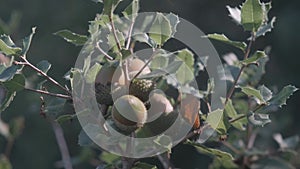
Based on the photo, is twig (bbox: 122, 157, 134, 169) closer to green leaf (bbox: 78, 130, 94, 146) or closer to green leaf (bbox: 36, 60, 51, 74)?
green leaf (bbox: 78, 130, 94, 146)

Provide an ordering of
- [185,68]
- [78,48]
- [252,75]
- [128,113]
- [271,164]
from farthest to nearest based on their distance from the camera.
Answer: [78,48] → [271,164] → [252,75] → [185,68] → [128,113]

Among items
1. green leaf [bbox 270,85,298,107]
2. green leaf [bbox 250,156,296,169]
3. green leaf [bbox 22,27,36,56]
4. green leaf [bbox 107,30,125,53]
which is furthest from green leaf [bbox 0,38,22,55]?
green leaf [bbox 250,156,296,169]

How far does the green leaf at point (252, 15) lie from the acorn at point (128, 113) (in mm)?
181

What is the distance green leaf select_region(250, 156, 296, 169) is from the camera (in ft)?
3.75

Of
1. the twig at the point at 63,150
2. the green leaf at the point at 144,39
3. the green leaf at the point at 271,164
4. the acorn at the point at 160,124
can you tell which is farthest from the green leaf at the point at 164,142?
the green leaf at the point at 271,164

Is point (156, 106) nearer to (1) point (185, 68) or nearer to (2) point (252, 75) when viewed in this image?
(1) point (185, 68)

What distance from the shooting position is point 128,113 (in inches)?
30.3

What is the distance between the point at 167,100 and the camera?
84cm

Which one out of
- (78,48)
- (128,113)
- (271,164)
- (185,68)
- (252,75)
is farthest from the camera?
(78,48)

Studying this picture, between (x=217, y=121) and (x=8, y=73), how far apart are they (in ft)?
0.86

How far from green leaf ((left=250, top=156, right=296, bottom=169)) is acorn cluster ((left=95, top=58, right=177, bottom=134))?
378mm

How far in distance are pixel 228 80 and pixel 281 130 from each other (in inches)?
35.5

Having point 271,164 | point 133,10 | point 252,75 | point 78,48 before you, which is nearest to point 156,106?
point 133,10

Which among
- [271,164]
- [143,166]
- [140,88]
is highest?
[140,88]
